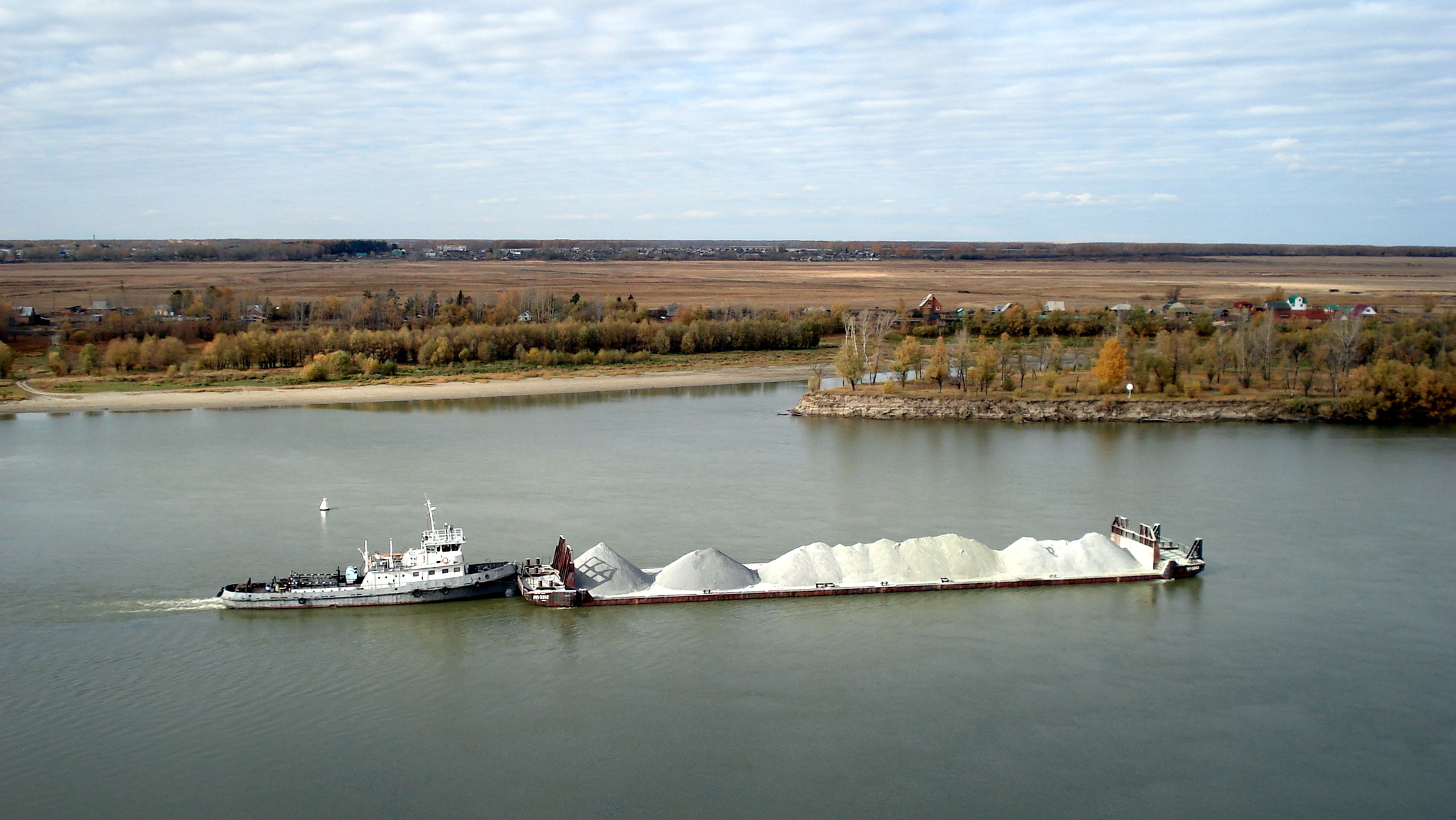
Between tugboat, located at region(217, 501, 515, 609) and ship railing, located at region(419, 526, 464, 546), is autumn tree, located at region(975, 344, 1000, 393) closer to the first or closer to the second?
tugboat, located at region(217, 501, 515, 609)

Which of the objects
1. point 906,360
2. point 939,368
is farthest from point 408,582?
point 906,360

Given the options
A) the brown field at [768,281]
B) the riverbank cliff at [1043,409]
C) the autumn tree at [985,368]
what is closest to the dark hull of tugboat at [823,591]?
the riverbank cliff at [1043,409]

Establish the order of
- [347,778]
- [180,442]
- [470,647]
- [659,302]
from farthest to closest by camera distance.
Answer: [659,302] < [180,442] < [470,647] < [347,778]

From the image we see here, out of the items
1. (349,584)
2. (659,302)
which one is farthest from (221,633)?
(659,302)

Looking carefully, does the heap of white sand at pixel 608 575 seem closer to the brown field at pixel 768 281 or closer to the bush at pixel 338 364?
the bush at pixel 338 364

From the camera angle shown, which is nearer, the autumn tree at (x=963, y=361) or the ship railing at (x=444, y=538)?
the ship railing at (x=444, y=538)

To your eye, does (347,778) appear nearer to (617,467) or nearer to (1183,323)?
(617,467)
